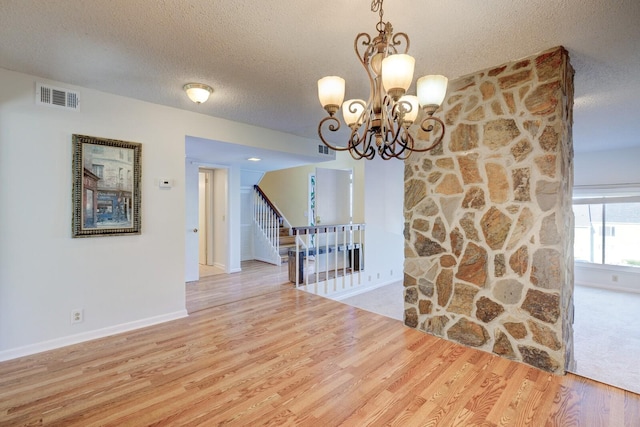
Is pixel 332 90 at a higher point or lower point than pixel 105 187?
higher

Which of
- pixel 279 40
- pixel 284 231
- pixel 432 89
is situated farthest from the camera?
pixel 284 231

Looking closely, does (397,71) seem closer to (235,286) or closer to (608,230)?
(235,286)

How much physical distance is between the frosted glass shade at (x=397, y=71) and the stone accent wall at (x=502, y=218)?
1.46 m

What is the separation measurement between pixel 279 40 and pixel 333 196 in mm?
4201

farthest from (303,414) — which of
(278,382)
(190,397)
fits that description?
(190,397)

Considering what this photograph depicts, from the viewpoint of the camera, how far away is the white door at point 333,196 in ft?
19.6

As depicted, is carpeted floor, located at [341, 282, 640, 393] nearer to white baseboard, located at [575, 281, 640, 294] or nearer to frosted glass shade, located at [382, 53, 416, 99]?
white baseboard, located at [575, 281, 640, 294]

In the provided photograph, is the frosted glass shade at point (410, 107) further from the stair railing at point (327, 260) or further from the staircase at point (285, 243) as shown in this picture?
the staircase at point (285, 243)

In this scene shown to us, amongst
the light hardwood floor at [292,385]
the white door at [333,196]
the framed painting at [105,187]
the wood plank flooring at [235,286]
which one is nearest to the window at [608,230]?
the white door at [333,196]

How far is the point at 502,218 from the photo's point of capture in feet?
7.91

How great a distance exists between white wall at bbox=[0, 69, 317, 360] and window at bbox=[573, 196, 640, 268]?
6432 millimetres

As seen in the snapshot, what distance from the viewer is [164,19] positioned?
1777 mm

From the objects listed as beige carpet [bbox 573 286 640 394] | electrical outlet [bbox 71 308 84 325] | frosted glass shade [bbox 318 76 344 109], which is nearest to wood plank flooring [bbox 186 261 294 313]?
electrical outlet [bbox 71 308 84 325]

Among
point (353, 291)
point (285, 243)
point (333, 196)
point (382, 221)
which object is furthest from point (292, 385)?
point (285, 243)
